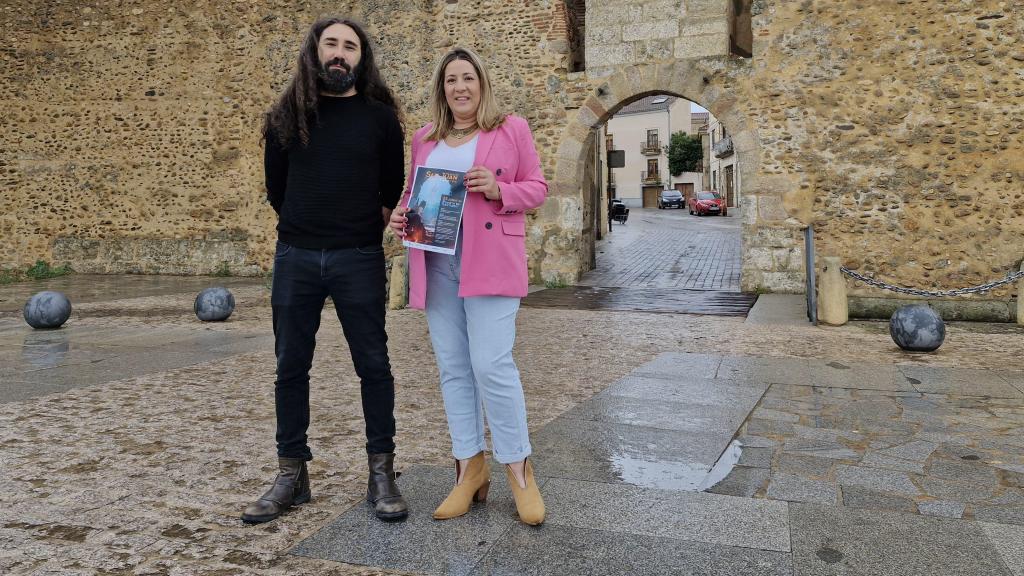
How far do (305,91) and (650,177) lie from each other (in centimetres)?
5705

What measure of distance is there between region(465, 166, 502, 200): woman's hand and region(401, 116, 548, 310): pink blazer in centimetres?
5

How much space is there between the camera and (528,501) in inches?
97.8

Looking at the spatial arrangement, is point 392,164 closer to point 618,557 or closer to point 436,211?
point 436,211

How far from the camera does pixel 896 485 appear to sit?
293cm

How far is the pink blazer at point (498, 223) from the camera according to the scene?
2479 millimetres

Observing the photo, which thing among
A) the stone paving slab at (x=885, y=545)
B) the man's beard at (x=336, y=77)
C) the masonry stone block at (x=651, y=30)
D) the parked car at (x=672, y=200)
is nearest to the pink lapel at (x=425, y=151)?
the man's beard at (x=336, y=77)

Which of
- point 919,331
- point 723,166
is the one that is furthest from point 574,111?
point 723,166

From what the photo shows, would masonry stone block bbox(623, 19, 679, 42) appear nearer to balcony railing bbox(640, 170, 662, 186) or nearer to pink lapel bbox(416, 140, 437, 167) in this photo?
pink lapel bbox(416, 140, 437, 167)

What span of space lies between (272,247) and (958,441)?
12.6 metres

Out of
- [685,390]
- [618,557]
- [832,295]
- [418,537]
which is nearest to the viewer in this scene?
Result: [618,557]

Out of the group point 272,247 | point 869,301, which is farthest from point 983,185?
point 272,247

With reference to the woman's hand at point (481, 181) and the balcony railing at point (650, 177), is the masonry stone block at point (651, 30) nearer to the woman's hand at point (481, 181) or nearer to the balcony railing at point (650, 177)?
the woman's hand at point (481, 181)

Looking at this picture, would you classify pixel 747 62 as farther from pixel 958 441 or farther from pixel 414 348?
pixel 958 441

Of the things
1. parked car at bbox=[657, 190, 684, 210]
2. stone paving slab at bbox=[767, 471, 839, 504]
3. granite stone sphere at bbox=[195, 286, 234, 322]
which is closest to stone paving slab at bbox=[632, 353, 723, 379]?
stone paving slab at bbox=[767, 471, 839, 504]
